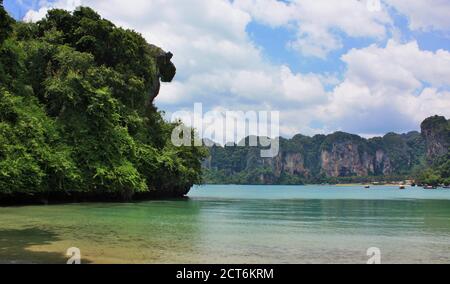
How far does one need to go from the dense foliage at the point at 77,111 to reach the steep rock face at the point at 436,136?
545 ft

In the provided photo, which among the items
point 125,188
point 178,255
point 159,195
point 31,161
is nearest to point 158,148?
point 159,195

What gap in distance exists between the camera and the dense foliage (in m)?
28.9

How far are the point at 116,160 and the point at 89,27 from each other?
10.8 meters

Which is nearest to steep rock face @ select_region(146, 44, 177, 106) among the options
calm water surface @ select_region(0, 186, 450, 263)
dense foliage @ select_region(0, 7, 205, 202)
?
dense foliage @ select_region(0, 7, 205, 202)

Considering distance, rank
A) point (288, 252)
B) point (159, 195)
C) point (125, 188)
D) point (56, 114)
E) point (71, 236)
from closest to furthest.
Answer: point (288, 252) < point (71, 236) < point (56, 114) < point (125, 188) < point (159, 195)

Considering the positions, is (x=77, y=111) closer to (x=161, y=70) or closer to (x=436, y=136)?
(x=161, y=70)

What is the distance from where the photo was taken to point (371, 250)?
13812mm

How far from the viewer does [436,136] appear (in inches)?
7574

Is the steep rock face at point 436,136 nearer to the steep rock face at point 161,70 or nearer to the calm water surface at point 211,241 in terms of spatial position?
the steep rock face at point 161,70

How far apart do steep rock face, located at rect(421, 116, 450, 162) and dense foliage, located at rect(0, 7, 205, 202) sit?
166 m

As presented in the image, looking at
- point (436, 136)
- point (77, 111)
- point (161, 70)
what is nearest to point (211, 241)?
point (77, 111)

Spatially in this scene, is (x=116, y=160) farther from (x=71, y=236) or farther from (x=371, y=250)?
(x=371, y=250)

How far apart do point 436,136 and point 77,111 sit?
184 metres

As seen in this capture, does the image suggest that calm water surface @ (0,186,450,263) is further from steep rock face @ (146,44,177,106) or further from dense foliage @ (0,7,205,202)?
steep rock face @ (146,44,177,106)
